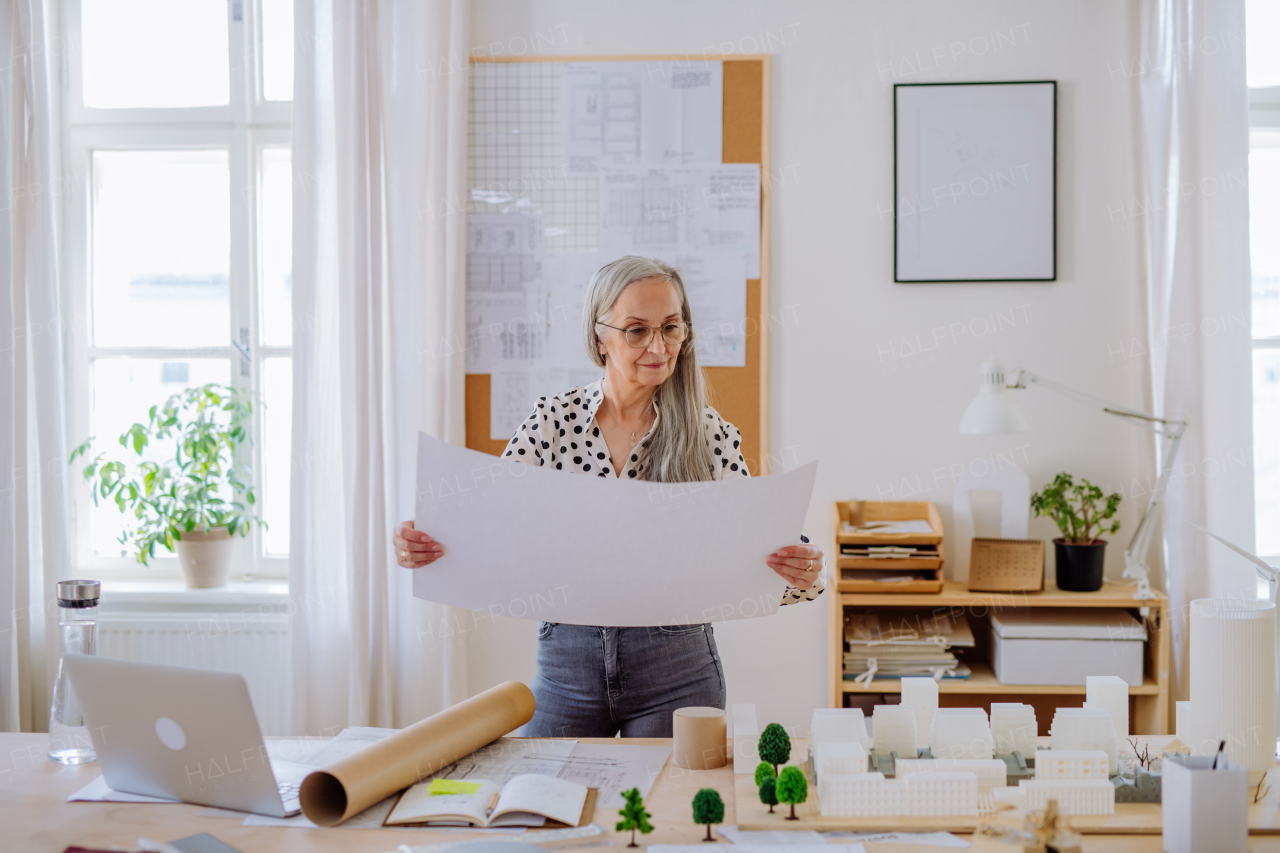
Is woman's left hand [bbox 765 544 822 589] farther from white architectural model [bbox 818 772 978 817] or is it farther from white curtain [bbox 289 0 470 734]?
white curtain [bbox 289 0 470 734]

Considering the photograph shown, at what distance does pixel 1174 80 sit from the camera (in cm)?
266

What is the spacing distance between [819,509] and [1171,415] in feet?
3.31

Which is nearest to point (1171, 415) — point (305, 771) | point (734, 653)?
point (734, 653)

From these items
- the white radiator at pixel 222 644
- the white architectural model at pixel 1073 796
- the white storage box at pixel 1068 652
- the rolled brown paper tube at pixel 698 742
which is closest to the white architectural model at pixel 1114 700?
the white architectural model at pixel 1073 796

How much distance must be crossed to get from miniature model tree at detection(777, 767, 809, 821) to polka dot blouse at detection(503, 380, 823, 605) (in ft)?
2.32

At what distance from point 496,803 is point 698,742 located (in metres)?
0.30

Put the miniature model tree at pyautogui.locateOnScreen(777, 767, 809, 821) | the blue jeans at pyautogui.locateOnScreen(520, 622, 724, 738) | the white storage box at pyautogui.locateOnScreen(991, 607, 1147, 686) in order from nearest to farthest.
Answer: the miniature model tree at pyautogui.locateOnScreen(777, 767, 809, 821), the blue jeans at pyautogui.locateOnScreen(520, 622, 724, 738), the white storage box at pyautogui.locateOnScreen(991, 607, 1147, 686)

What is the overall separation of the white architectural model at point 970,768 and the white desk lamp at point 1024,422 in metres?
1.39

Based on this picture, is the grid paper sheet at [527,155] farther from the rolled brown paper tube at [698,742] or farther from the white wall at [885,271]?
the rolled brown paper tube at [698,742]

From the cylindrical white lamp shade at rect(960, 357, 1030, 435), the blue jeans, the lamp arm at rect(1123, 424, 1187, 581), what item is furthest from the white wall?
the blue jeans

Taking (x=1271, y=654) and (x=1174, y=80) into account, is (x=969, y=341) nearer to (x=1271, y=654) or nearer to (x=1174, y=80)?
(x=1174, y=80)

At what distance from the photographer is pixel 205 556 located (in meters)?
2.96

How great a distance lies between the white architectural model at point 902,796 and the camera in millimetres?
1201

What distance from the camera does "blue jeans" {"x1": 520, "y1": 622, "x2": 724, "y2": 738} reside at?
168 centimetres
